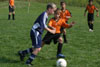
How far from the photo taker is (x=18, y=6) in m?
39.6

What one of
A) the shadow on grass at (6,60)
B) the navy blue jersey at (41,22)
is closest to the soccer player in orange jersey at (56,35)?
the navy blue jersey at (41,22)

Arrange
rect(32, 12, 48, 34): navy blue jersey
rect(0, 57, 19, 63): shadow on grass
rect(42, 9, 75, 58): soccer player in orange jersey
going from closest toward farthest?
rect(32, 12, 48, 34): navy blue jersey
rect(0, 57, 19, 63): shadow on grass
rect(42, 9, 75, 58): soccer player in orange jersey

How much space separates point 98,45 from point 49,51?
258 cm

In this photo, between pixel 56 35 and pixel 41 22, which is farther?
pixel 56 35

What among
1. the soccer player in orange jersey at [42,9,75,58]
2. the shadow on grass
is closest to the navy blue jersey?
the soccer player in orange jersey at [42,9,75,58]

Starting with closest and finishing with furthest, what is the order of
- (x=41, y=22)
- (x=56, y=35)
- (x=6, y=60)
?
(x=41, y=22) < (x=6, y=60) < (x=56, y=35)

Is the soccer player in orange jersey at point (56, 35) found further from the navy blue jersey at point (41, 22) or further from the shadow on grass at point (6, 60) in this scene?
the shadow on grass at point (6, 60)

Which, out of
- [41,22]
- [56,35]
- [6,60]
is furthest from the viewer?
[56,35]

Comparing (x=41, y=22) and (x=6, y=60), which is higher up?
(x=41, y=22)

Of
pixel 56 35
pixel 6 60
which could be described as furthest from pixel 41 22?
pixel 6 60

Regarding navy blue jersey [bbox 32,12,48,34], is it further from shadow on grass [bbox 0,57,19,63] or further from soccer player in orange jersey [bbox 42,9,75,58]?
shadow on grass [bbox 0,57,19,63]

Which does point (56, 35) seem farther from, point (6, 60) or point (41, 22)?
point (6, 60)

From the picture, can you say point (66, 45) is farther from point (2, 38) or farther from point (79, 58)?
point (2, 38)

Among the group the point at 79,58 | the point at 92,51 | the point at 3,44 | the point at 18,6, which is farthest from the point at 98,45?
the point at 18,6
